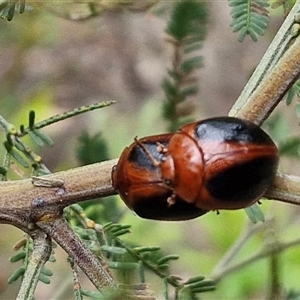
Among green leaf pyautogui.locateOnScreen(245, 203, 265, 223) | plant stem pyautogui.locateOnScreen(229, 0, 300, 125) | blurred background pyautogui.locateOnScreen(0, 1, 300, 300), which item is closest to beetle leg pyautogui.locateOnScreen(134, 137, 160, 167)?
plant stem pyautogui.locateOnScreen(229, 0, 300, 125)

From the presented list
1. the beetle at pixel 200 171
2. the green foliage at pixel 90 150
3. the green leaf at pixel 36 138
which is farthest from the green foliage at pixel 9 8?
the green foliage at pixel 90 150

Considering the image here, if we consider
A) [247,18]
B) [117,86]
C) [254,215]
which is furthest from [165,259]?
[117,86]

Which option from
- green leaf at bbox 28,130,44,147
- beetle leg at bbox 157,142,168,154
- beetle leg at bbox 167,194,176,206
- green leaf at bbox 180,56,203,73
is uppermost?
beetle leg at bbox 157,142,168,154

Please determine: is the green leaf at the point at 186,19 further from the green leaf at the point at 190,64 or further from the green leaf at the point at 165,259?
the green leaf at the point at 165,259

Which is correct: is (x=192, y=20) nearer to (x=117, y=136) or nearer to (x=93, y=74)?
(x=117, y=136)

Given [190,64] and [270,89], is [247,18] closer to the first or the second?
[270,89]

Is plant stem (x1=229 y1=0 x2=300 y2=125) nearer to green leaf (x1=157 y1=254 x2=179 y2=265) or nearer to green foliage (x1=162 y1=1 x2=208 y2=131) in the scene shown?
green leaf (x1=157 y1=254 x2=179 y2=265)
